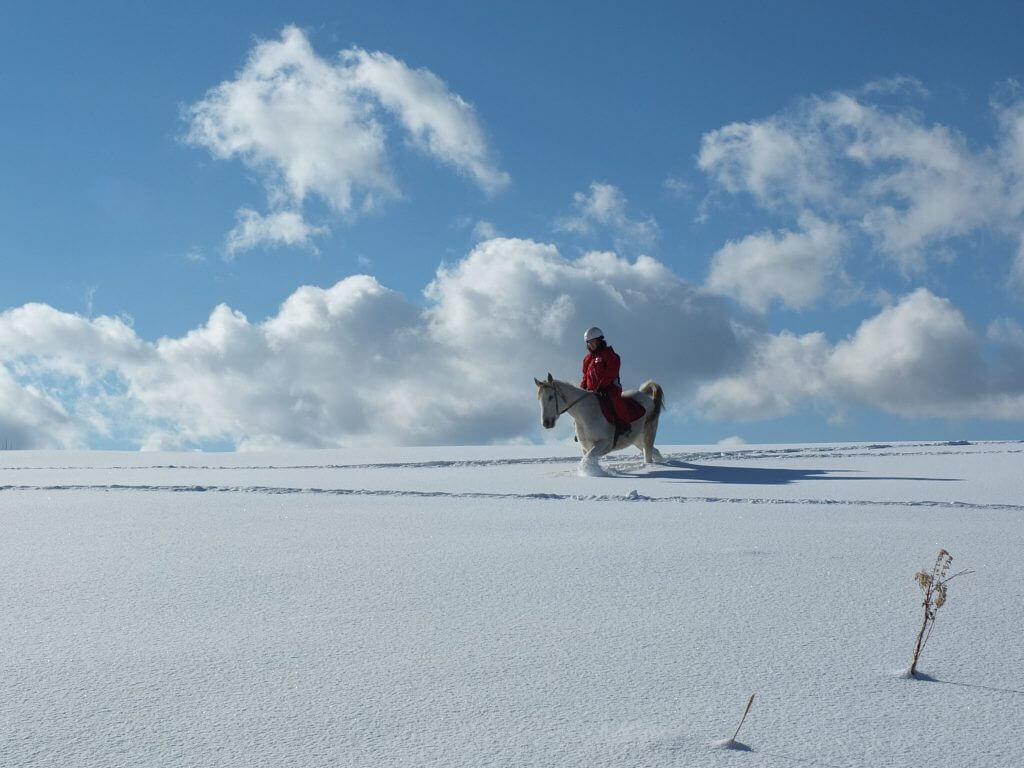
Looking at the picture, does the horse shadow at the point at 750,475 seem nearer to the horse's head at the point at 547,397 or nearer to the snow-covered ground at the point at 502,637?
the horse's head at the point at 547,397

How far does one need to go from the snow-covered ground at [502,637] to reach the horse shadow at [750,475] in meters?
2.89

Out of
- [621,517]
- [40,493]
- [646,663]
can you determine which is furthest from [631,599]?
[40,493]

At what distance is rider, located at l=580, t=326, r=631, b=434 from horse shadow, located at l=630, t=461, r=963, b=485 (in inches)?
31.6

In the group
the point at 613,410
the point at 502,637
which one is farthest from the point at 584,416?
the point at 502,637

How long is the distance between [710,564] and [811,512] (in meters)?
2.60

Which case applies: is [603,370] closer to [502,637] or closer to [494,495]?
[494,495]

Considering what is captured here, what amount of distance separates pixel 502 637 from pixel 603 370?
314 inches

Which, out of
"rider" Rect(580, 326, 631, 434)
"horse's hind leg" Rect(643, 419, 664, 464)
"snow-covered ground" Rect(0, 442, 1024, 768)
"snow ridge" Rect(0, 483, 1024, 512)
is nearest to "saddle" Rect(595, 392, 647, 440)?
"rider" Rect(580, 326, 631, 434)

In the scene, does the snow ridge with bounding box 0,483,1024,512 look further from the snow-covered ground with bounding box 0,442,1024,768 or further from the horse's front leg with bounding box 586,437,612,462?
the horse's front leg with bounding box 586,437,612,462

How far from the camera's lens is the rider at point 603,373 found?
1084cm

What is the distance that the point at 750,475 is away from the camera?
10227 millimetres

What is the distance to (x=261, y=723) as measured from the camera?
2.36m

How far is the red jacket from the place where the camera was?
10.9 metres

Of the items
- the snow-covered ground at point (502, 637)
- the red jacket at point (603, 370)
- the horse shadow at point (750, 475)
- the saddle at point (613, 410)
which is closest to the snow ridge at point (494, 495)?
the snow-covered ground at point (502, 637)
